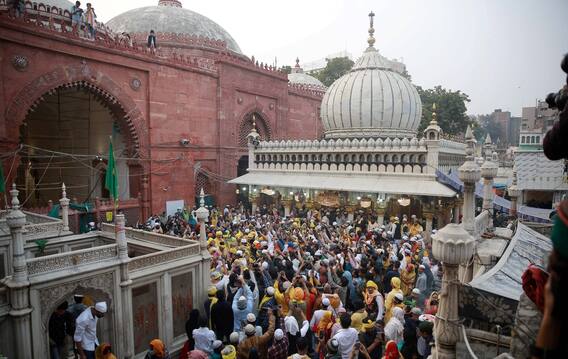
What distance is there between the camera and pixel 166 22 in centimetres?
2634

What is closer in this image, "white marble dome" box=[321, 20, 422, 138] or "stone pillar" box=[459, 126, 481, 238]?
"stone pillar" box=[459, 126, 481, 238]

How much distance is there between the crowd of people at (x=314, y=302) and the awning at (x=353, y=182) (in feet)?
11.6

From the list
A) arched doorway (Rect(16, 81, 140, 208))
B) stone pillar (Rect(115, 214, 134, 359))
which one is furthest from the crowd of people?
arched doorway (Rect(16, 81, 140, 208))

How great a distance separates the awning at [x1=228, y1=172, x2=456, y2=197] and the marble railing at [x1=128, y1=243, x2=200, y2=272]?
33.1 feet

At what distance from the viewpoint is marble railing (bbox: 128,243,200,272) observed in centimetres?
669

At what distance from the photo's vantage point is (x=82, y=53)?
15195 mm

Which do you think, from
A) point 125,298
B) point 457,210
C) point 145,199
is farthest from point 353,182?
point 125,298

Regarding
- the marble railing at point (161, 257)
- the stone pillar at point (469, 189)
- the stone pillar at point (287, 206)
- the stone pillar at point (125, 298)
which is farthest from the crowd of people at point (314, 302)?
the stone pillar at point (287, 206)

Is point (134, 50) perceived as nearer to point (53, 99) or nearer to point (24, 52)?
point (24, 52)

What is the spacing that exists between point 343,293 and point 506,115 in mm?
80394

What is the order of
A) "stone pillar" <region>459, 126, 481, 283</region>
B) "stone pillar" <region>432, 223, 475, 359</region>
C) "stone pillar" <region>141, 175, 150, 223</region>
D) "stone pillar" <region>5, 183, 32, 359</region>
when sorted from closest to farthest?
"stone pillar" <region>432, 223, 475, 359</region> < "stone pillar" <region>5, 183, 32, 359</region> < "stone pillar" <region>459, 126, 481, 283</region> < "stone pillar" <region>141, 175, 150, 223</region>

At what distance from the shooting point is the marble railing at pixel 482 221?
7004 mm

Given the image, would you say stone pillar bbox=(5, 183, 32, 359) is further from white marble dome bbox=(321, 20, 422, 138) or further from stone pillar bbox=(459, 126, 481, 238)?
white marble dome bbox=(321, 20, 422, 138)

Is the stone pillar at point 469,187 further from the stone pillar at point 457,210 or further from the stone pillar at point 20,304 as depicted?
the stone pillar at point 457,210
